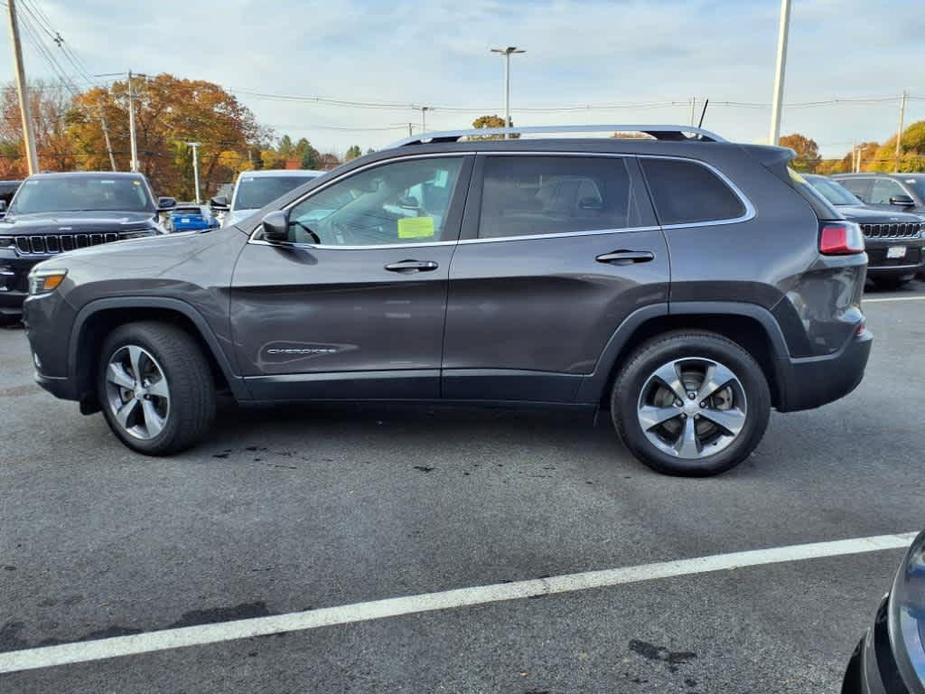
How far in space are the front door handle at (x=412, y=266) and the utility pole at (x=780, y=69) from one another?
16186 mm

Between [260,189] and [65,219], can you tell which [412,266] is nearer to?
[65,219]

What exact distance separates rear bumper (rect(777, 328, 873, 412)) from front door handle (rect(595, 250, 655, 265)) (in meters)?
0.93

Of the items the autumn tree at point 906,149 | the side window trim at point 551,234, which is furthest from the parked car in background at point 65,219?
the autumn tree at point 906,149

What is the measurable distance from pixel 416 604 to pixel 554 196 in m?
2.36

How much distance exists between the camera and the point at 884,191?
13.6 meters

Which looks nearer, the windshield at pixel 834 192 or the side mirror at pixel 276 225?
the side mirror at pixel 276 225

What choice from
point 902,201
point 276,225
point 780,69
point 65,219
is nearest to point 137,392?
point 276,225

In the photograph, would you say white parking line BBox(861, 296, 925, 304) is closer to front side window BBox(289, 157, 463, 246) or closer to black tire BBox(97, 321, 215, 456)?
front side window BBox(289, 157, 463, 246)

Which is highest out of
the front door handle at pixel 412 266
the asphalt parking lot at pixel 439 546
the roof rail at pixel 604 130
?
the roof rail at pixel 604 130

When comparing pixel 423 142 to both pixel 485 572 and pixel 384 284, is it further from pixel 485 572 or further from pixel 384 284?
pixel 485 572

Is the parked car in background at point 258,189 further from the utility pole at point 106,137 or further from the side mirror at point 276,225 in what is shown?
the utility pole at point 106,137

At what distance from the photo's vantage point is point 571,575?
10.4 feet

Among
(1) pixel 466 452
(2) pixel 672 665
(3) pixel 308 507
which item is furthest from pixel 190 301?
(2) pixel 672 665

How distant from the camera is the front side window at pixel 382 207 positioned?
4297 mm
